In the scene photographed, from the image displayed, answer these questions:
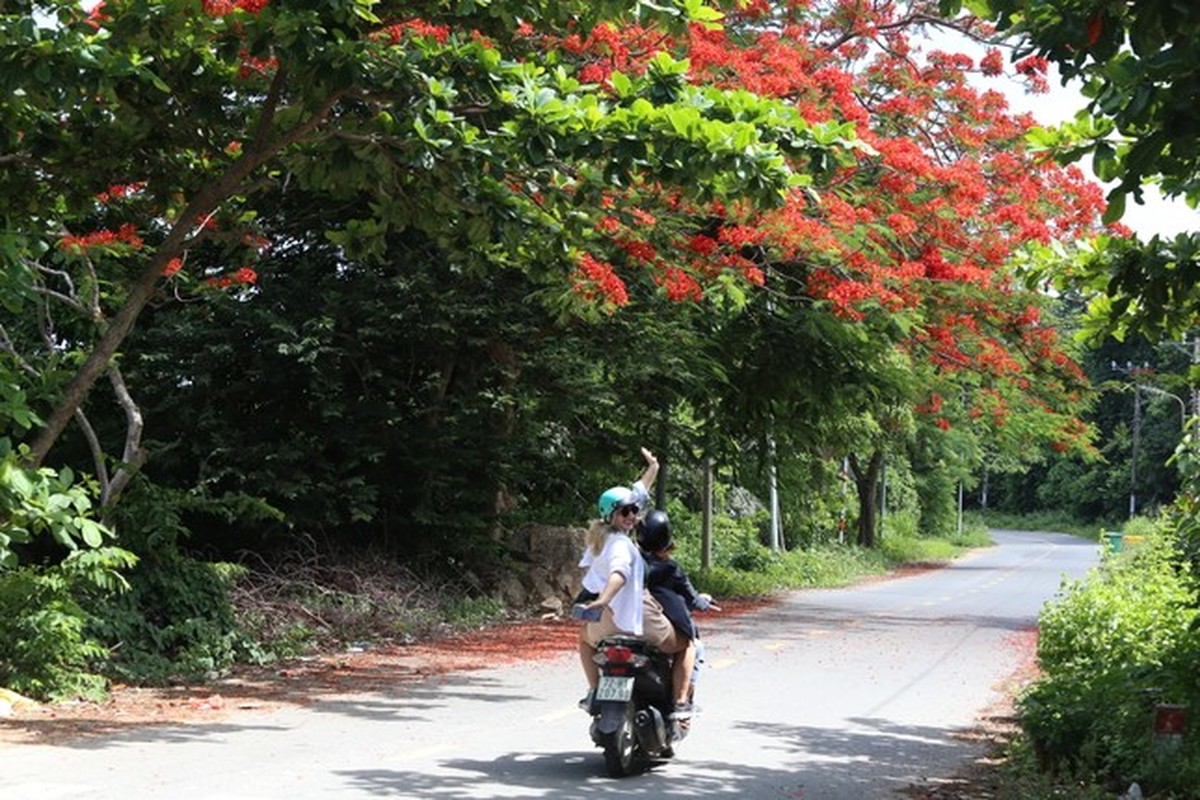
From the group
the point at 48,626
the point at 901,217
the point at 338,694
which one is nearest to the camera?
the point at 48,626

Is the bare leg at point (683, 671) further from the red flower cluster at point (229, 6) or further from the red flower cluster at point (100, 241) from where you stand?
the red flower cluster at point (100, 241)

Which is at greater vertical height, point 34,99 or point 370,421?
point 34,99

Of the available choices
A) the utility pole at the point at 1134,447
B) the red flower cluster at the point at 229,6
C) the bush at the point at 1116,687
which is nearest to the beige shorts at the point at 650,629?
the bush at the point at 1116,687

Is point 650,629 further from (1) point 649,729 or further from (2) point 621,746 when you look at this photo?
(2) point 621,746

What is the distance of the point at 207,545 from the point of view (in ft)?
64.0

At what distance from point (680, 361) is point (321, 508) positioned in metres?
5.11

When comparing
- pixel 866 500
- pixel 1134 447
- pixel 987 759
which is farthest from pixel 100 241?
pixel 1134 447

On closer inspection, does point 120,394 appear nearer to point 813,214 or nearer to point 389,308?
point 389,308

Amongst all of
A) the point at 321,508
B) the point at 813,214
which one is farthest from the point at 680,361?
the point at 321,508

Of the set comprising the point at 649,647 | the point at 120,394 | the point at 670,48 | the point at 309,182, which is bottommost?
the point at 649,647

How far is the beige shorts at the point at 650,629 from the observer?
9289mm

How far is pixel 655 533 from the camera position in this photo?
966 centimetres

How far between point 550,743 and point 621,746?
158 centimetres

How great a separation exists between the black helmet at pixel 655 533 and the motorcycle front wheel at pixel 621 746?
106 centimetres
